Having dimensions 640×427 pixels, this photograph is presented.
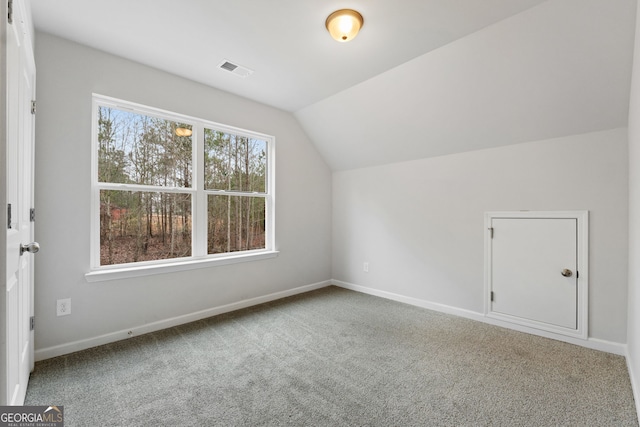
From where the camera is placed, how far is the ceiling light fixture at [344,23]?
6.53 ft

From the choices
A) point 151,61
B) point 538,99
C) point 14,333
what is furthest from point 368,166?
point 14,333

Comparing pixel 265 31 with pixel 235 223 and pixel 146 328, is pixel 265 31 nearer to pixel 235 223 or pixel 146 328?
pixel 235 223

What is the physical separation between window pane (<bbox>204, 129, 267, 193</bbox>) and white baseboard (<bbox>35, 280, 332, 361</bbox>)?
1348 mm

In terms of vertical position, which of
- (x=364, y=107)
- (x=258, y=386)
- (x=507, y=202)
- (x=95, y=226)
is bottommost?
(x=258, y=386)

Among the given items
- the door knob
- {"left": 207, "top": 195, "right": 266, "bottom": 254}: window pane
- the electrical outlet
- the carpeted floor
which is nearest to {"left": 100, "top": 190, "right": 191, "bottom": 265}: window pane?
{"left": 207, "top": 195, "right": 266, "bottom": 254}: window pane

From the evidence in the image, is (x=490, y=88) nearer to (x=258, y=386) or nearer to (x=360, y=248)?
(x=360, y=248)

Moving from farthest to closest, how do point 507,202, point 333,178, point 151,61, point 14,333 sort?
point 333,178, point 507,202, point 151,61, point 14,333

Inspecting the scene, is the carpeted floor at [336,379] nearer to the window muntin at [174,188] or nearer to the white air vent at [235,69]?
the window muntin at [174,188]

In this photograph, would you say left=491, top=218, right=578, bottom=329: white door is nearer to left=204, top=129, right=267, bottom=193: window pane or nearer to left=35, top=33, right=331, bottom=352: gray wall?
left=35, top=33, right=331, bottom=352: gray wall

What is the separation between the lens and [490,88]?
8.29 ft

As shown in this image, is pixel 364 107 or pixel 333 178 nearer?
pixel 364 107

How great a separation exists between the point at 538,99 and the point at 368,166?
2009 mm

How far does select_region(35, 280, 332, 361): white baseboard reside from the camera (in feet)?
7.32

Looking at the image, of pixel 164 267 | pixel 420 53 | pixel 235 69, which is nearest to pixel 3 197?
pixel 164 267
